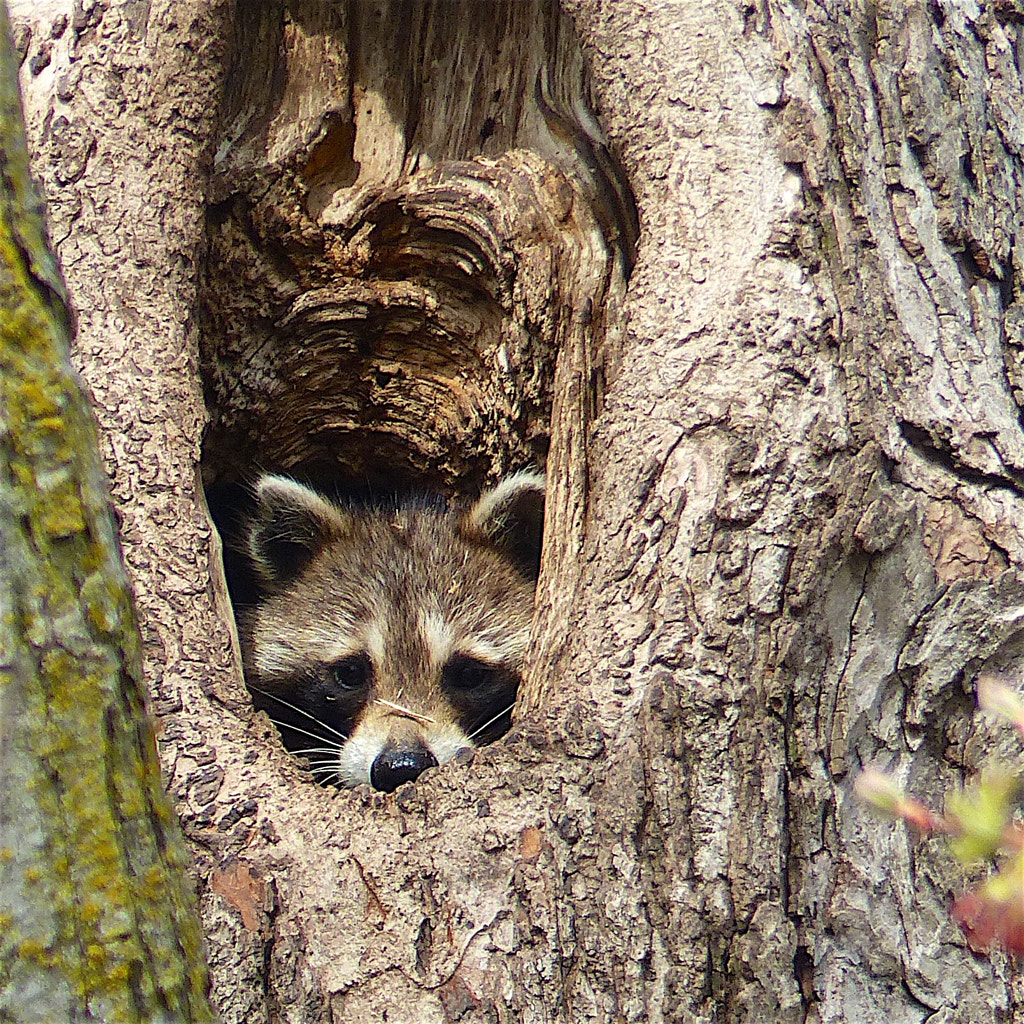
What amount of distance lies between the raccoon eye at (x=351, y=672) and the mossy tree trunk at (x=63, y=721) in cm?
305

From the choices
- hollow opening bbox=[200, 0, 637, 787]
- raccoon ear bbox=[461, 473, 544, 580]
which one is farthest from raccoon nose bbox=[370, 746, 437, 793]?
raccoon ear bbox=[461, 473, 544, 580]

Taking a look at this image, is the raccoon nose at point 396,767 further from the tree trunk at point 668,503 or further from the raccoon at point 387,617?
the tree trunk at point 668,503

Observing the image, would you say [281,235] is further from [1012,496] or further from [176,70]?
[1012,496]

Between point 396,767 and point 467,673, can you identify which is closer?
point 396,767

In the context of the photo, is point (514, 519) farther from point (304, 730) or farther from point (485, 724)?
point (304, 730)

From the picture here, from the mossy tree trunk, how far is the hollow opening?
1930 mm

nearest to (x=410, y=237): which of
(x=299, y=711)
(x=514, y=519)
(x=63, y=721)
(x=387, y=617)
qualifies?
(x=514, y=519)

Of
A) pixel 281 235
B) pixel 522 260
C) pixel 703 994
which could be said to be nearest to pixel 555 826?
pixel 703 994

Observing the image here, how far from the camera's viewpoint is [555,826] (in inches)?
93.4

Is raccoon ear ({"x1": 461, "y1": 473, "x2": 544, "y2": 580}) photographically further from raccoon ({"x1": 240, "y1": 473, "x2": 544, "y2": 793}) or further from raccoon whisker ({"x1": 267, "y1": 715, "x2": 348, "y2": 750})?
raccoon whisker ({"x1": 267, "y1": 715, "x2": 348, "y2": 750})

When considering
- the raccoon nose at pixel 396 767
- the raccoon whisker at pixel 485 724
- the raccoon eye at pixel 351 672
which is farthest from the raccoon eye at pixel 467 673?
the raccoon nose at pixel 396 767

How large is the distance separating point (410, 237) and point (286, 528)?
1.32m

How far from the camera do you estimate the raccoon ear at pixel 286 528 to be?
4480 mm

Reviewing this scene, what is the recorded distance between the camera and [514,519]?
175 inches
